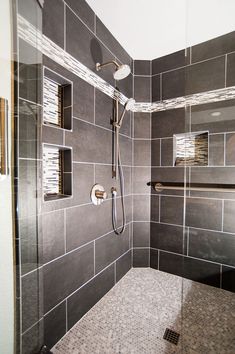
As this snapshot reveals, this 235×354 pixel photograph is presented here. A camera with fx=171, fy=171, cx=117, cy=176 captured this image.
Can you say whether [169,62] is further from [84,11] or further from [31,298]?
[31,298]

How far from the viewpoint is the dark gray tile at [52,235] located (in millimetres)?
941

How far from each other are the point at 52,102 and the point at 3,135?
54 cm

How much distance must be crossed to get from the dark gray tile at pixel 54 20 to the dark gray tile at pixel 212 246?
5.89 feet

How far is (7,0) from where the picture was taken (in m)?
0.65

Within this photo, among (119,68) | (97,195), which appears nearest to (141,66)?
(119,68)

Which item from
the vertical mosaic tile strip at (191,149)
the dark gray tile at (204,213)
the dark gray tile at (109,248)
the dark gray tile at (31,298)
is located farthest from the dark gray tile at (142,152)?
the dark gray tile at (31,298)

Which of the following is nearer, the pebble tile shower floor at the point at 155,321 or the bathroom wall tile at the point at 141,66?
the pebble tile shower floor at the point at 155,321

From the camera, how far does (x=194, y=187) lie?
5.20 ft

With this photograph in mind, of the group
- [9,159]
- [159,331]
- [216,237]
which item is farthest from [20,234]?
[216,237]

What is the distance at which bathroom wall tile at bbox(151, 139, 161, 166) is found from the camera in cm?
179

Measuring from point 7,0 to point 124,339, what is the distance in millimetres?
1786

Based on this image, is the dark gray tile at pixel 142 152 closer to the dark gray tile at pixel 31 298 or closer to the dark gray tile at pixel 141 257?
the dark gray tile at pixel 141 257

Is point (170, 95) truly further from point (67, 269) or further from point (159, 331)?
point (159, 331)

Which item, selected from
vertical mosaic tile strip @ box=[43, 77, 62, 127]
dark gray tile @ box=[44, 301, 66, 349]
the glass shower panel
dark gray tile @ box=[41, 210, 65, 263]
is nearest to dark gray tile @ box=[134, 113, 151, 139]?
the glass shower panel
